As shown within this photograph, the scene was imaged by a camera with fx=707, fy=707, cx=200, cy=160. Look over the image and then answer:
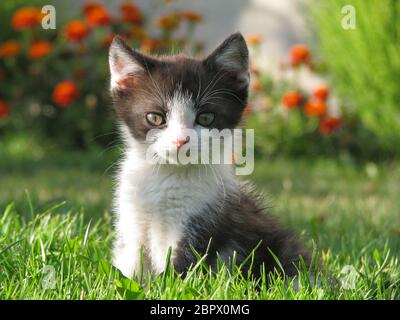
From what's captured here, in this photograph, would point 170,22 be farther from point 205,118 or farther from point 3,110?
point 205,118

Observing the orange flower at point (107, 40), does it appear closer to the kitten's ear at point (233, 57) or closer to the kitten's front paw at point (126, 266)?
the kitten's ear at point (233, 57)

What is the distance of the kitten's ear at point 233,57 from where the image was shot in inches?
130

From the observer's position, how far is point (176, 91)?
3.22 metres

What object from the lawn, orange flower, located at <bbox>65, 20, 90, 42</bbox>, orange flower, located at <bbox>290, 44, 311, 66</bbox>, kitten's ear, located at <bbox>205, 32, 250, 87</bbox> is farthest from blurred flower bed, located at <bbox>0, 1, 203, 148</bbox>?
kitten's ear, located at <bbox>205, 32, 250, 87</bbox>

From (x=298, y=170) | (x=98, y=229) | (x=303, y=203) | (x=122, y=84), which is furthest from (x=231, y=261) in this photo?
(x=298, y=170)

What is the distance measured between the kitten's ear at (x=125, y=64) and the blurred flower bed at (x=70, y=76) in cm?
451

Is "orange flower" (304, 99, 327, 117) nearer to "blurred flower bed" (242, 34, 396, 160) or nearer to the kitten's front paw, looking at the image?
"blurred flower bed" (242, 34, 396, 160)

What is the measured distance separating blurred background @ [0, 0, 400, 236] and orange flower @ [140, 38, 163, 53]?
0.07 ft

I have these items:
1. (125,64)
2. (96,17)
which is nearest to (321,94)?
(96,17)

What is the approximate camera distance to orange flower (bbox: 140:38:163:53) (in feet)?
25.1

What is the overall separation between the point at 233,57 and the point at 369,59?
4.48 m

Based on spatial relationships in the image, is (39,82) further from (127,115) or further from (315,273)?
(315,273)

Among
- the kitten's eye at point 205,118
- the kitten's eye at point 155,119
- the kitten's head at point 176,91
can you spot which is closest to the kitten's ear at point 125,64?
the kitten's head at point 176,91
